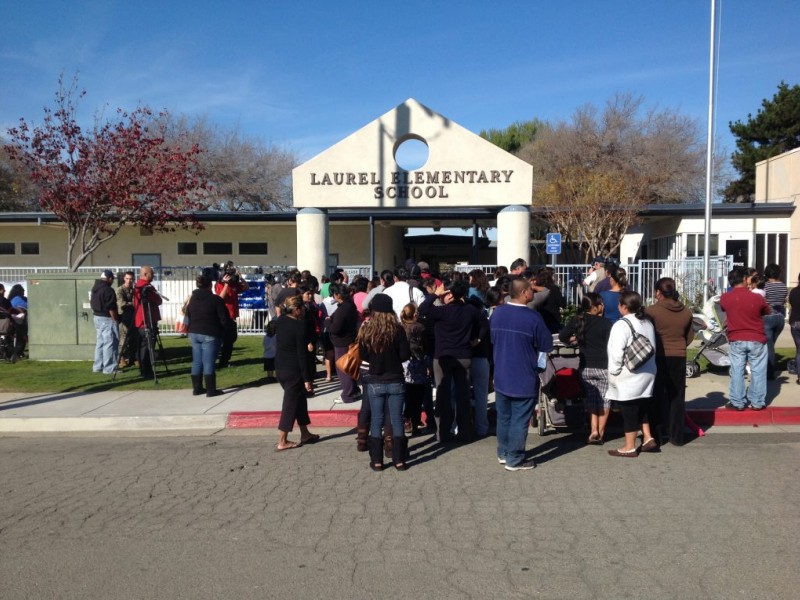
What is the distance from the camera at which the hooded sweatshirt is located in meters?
12.0

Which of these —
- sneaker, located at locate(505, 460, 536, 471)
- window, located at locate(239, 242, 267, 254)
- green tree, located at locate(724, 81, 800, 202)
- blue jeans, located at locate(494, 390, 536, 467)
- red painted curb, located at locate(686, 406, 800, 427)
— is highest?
green tree, located at locate(724, 81, 800, 202)

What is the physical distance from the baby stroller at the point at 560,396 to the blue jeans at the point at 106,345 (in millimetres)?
7735

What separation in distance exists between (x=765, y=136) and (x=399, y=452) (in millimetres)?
38926

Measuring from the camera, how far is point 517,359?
654 centimetres

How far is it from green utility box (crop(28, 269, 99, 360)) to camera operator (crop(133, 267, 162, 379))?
6.55 feet

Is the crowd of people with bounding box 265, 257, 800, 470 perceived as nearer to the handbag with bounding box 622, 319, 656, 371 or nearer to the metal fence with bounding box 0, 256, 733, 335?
the handbag with bounding box 622, 319, 656, 371

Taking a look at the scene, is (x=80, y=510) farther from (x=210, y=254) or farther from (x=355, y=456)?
(x=210, y=254)

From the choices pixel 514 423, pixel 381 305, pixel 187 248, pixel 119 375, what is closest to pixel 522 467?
pixel 514 423

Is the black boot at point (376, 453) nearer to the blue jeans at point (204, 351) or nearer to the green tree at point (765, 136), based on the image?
the blue jeans at point (204, 351)

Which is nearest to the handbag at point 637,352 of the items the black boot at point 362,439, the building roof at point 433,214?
the black boot at point 362,439

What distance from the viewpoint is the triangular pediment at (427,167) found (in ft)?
52.4

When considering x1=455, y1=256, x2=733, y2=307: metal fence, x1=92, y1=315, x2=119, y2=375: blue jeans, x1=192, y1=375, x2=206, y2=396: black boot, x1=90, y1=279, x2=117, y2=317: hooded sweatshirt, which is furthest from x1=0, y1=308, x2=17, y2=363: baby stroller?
x1=455, y1=256, x2=733, y2=307: metal fence

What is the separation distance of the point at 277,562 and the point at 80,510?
2154mm

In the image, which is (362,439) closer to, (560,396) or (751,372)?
(560,396)
